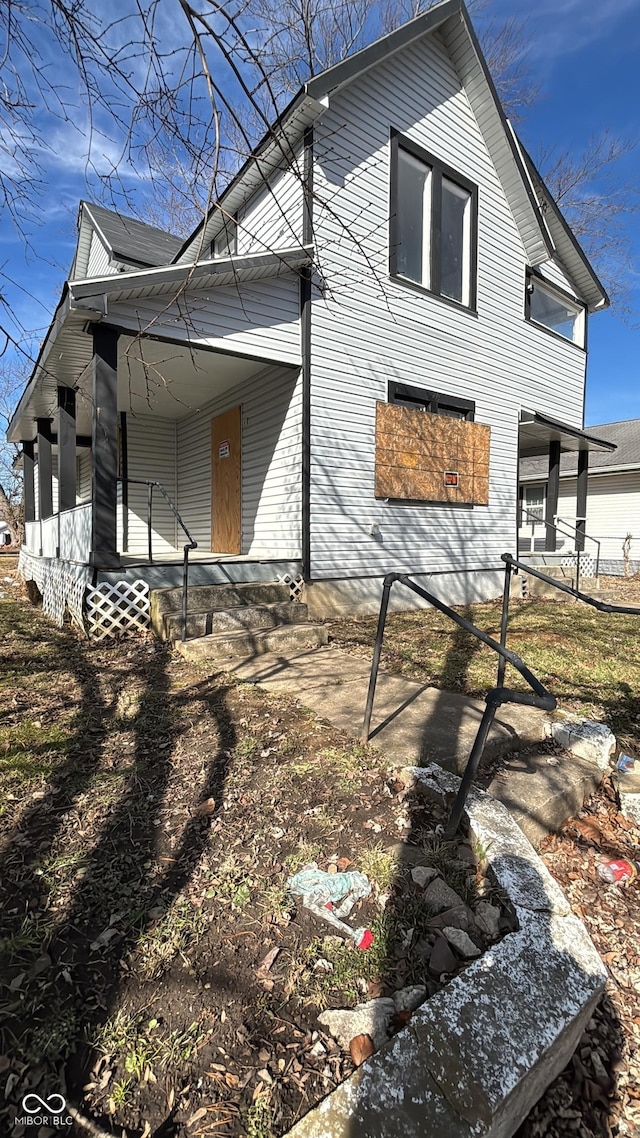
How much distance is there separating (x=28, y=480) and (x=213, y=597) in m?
10.0

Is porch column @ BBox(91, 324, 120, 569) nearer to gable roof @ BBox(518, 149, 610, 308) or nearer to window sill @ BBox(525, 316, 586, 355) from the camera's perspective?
window sill @ BBox(525, 316, 586, 355)

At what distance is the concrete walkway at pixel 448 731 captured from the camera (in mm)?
2418

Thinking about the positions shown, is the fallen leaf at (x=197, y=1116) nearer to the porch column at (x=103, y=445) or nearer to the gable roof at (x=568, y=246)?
the porch column at (x=103, y=445)

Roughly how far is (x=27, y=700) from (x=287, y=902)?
2757 mm

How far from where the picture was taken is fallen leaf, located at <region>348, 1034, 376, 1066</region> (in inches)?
51.4

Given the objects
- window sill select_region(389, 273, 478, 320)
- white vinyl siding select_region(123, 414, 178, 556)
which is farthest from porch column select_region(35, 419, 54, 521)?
window sill select_region(389, 273, 478, 320)

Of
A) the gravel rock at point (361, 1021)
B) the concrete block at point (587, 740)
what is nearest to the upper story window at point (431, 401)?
the concrete block at point (587, 740)

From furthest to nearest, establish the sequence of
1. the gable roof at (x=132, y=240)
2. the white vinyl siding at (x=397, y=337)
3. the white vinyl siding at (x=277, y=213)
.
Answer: the gable roof at (x=132, y=240) < the white vinyl siding at (x=397, y=337) < the white vinyl siding at (x=277, y=213)

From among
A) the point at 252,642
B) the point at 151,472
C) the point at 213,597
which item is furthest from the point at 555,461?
the point at 252,642

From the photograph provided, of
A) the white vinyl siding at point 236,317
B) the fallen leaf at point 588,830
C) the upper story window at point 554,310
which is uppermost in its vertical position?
the upper story window at point 554,310

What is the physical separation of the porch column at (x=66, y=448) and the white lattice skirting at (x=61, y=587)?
3.17 ft

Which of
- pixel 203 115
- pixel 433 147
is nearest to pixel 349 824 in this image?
pixel 203 115

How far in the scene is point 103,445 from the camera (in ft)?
17.7

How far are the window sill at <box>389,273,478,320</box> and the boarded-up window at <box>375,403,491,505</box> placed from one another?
6.12ft
